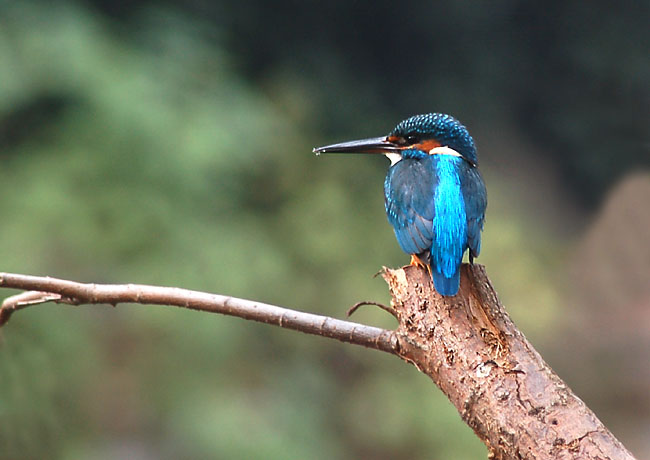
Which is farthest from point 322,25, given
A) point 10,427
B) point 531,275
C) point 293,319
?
point 293,319

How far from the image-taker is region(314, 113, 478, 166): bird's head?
141 centimetres

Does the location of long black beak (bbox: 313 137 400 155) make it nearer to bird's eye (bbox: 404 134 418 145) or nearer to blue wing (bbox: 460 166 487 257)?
bird's eye (bbox: 404 134 418 145)

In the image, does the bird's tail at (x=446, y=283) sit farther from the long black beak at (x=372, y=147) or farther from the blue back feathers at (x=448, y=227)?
the long black beak at (x=372, y=147)

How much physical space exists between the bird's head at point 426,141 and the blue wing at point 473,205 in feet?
0.23

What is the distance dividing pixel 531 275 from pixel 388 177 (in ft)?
7.21

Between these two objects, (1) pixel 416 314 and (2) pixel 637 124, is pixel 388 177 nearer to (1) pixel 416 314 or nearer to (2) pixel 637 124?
(1) pixel 416 314

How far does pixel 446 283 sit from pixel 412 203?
254 mm

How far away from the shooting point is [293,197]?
10.3ft

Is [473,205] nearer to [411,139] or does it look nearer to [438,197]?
[438,197]

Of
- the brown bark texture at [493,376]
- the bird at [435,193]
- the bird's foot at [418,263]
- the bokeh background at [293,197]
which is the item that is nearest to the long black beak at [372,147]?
the bird at [435,193]

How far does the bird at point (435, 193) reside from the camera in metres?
1.18

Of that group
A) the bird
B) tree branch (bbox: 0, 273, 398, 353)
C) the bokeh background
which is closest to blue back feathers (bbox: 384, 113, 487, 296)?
the bird

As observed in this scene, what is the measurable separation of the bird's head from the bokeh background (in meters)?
1.07

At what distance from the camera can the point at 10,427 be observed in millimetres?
1861
